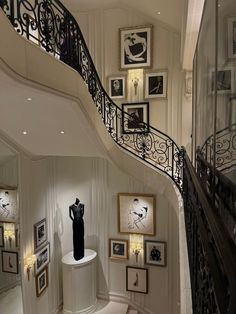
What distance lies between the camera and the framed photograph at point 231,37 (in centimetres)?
182

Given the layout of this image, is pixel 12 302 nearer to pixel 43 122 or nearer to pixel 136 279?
pixel 136 279

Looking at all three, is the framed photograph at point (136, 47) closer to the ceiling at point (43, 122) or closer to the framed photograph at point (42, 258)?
the ceiling at point (43, 122)

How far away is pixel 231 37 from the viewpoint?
1886mm

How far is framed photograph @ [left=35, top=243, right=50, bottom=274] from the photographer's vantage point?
6.98m

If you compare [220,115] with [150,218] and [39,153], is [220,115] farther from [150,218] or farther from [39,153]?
[150,218]

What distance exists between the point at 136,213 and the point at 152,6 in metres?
5.68

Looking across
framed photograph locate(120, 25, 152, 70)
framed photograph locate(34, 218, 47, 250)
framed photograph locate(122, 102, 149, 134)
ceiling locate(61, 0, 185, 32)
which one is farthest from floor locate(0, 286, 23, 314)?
ceiling locate(61, 0, 185, 32)

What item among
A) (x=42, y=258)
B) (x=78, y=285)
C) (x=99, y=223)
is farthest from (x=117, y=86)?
(x=78, y=285)

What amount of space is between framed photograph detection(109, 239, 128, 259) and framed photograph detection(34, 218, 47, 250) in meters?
2.08

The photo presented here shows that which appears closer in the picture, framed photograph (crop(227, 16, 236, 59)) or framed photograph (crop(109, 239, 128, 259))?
framed photograph (crop(227, 16, 236, 59))

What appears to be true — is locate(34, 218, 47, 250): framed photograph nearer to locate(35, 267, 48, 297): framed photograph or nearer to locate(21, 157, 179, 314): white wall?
locate(21, 157, 179, 314): white wall

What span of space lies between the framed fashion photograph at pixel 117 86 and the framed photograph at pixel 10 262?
16.5 feet

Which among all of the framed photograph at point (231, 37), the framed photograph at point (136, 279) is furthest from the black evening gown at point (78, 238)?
the framed photograph at point (231, 37)

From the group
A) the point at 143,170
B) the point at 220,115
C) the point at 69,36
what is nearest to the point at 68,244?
the point at 143,170
